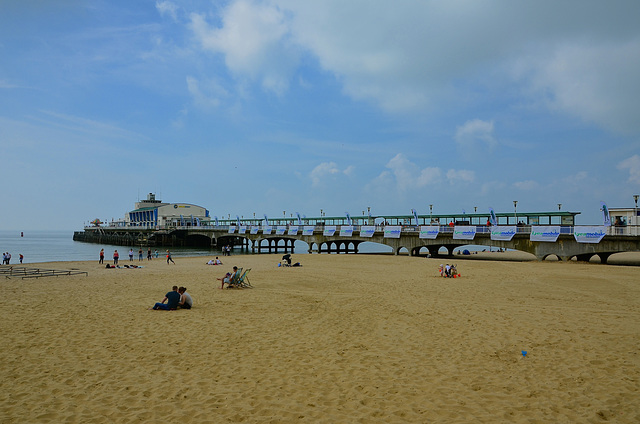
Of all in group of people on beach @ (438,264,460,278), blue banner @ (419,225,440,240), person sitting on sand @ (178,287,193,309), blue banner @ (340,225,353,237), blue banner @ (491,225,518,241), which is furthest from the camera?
blue banner @ (340,225,353,237)

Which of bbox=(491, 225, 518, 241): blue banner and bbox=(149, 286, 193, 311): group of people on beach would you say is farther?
→ bbox=(491, 225, 518, 241): blue banner

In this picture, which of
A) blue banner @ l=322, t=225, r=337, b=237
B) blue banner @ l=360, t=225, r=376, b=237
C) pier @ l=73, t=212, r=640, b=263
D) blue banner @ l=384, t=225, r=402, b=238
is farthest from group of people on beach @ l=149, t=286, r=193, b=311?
blue banner @ l=322, t=225, r=337, b=237

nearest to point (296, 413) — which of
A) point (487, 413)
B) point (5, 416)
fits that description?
point (487, 413)

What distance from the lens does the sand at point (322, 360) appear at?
17.4ft

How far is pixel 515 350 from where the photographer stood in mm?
7824

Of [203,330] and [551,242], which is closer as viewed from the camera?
[203,330]

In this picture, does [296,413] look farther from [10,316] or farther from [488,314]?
[10,316]

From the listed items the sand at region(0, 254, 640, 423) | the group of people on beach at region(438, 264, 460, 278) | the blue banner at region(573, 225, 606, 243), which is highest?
the blue banner at region(573, 225, 606, 243)

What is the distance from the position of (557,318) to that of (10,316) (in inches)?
568

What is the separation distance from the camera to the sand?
5297mm

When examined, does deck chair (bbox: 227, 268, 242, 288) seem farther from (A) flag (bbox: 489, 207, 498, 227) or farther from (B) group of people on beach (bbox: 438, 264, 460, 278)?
(A) flag (bbox: 489, 207, 498, 227)

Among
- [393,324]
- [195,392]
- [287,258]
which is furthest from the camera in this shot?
[287,258]

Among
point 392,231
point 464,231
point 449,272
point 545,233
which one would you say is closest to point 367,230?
point 392,231

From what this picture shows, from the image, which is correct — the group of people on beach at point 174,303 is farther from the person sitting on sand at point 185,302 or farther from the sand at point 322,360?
the sand at point 322,360
